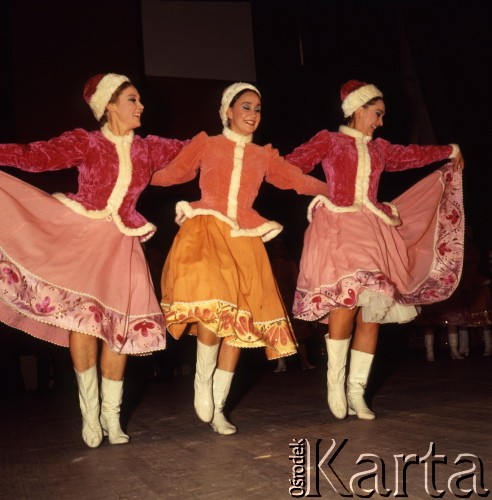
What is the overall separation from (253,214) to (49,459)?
3.84ft

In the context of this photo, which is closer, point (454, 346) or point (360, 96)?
point (360, 96)

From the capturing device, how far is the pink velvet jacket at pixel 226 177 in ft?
8.21

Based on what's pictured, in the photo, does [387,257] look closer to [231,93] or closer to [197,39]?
[231,93]

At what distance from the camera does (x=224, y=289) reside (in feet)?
7.66

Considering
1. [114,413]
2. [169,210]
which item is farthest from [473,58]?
[114,413]

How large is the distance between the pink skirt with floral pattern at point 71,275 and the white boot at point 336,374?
0.71m

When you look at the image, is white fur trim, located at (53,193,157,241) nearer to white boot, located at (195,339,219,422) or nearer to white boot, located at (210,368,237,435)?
white boot, located at (195,339,219,422)

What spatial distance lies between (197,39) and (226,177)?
3606 mm

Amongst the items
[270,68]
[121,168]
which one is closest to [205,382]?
[121,168]

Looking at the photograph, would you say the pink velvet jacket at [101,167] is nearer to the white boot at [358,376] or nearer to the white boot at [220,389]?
the white boot at [220,389]

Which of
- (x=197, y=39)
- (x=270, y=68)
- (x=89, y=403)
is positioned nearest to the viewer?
(x=89, y=403)

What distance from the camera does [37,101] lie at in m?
5.20

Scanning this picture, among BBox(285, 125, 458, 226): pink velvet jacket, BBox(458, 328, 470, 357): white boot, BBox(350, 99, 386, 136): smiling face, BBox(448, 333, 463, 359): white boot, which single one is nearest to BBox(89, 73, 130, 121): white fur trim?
BBox(285, 125, 458, 226): pink velvet jacket

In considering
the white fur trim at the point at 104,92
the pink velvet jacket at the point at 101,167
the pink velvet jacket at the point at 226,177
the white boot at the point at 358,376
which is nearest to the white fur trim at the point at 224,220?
Answer: the pink velvet jacket at the point at 226,177
